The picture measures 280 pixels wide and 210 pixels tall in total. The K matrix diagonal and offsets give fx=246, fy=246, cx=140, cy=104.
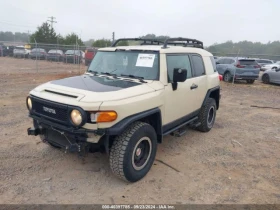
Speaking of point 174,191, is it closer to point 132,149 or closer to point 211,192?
point 211,192

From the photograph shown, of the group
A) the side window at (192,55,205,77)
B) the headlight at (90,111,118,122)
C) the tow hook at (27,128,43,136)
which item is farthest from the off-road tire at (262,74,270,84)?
the tow hook at (27,128,43,136)

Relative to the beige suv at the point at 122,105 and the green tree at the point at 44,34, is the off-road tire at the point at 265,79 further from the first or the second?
the green tree at the point at 44,34

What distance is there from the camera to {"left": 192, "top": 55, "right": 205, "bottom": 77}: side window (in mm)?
5008

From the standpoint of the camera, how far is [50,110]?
3307 mm

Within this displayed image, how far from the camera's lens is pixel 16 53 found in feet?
101

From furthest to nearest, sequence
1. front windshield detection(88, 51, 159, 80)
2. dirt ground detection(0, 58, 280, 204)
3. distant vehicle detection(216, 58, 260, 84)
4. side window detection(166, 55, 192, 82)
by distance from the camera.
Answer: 1. distant vehicle detection(216, 58, 260, 84)
2. side window detection(166, 55, 192, 82)
3. front windshield detection(88, 51, 159, 80)
4. dirt ground detection(0, 58, 280, 204)

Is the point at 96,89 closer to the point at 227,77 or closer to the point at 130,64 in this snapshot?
the point at 130,64

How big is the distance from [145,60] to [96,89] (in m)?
1.12

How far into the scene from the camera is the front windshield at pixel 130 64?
3990 mm

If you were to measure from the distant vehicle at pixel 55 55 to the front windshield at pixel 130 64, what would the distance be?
24048 mm

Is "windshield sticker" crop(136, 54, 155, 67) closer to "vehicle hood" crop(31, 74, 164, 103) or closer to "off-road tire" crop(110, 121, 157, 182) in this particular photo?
"vehicle hood" crop(31, 74, 164, 103)

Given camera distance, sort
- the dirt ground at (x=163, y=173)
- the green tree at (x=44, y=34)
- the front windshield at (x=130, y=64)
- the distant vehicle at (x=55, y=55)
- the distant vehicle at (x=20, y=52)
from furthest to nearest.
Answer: the green tree at (x=44, y=34) → the distant vehicle at (x=20, y=52) → the distant vehicle at (x=55, y=55) → the front windshield at (x=130, y=64) → the dirt ground at (x=163, y=173)

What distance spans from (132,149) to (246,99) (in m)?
8.42

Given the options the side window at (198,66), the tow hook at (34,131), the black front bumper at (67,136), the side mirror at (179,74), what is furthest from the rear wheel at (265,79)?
the tow hook at (34,131)
